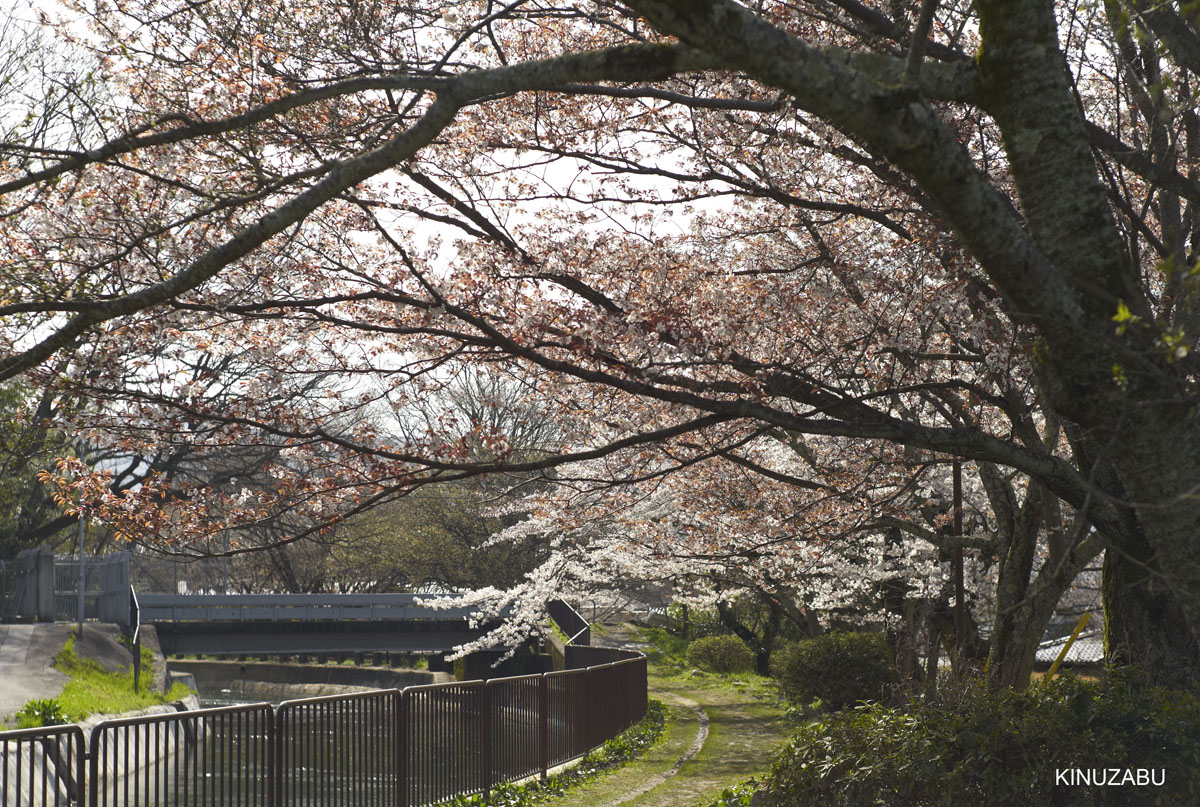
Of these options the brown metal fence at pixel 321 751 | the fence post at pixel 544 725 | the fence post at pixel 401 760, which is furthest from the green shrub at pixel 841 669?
the fence post at pixel 401 760

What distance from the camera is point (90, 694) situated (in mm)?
18422

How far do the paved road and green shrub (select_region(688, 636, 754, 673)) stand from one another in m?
18.8

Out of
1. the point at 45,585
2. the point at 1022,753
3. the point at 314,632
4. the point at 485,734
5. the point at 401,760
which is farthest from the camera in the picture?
the point at 314,632

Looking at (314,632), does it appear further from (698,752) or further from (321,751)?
(321,751)

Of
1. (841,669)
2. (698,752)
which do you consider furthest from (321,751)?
(841,669)

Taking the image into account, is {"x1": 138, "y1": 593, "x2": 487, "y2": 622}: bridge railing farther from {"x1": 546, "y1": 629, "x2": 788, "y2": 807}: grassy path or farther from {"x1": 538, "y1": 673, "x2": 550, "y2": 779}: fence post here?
{"x1": 538, "y1": 673, "x2": 550, "y2": 779}: fence post

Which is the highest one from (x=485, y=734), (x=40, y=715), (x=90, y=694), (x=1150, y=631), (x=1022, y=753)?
(x=1150, y=631)

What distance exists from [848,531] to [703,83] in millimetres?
5287

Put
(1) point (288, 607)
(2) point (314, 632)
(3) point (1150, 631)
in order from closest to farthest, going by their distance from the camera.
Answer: (3) point (1150, 631) < (2) point (314, 632) < (1) point (288, 607)

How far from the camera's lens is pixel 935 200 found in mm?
4410

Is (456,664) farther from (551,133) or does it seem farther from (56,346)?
(56,346)

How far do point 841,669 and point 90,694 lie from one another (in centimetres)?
1420

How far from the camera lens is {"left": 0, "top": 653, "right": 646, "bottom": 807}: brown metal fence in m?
7.61

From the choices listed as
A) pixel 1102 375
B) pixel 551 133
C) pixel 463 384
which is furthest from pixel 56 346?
pixel 463 384
